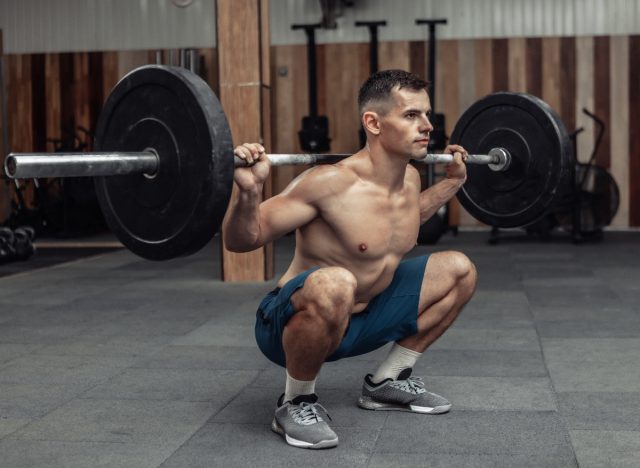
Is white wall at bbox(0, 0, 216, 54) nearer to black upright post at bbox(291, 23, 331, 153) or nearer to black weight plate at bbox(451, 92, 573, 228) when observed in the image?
black upright post at bbox(291, 23, 331, 153)

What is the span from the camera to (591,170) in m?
7.60

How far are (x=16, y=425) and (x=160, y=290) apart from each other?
2620mm

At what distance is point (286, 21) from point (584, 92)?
9.67 ft

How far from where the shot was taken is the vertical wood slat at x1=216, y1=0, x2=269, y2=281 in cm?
516

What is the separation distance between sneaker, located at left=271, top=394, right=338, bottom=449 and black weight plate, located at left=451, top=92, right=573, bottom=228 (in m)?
0.99

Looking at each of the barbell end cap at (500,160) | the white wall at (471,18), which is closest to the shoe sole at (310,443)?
the barbell end cap at (500,160)

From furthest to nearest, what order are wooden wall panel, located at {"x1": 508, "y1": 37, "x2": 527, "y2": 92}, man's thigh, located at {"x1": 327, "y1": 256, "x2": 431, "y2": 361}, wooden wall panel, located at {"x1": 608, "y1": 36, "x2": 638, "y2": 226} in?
wooden wall panel, located at {"x1": 508, "y1": 37, "x2": 527, "y2": 92}
wooden wall panel, located at {"x1": 608, "y1": 36, "x2": 638, "y2": 226}
man's thigh, located at {"x1": 327, "y1": 256, "x2": 431, "y2": 361}

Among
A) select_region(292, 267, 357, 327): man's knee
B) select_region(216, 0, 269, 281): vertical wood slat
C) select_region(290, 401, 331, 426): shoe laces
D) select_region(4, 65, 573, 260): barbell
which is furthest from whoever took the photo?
select_region(216, 0, 269, 281): vertical wood slat

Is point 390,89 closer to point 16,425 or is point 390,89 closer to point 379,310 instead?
point 379,310

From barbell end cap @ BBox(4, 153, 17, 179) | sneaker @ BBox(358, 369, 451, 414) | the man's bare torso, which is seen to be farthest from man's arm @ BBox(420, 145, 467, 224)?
barbell end cap @ BBox(4, 153, 17, 179)

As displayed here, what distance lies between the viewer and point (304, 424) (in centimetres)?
224

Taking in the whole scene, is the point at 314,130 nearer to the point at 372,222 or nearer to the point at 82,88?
the point at 82,88

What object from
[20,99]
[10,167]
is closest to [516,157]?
[10,167]

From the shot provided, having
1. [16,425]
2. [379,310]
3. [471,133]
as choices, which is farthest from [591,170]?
[16,425]
